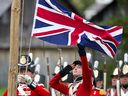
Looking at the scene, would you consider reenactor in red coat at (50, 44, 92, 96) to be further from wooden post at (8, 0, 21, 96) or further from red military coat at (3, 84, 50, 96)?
wooden post at (8, 0, 21, 96)

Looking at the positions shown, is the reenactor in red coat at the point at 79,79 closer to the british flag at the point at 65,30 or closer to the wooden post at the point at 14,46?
the british flag at the point at 65,30

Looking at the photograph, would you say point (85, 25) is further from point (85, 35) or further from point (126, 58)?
point (126, 58)

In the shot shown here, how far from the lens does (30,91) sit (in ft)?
49.2

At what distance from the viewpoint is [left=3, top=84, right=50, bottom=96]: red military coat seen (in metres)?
14.6

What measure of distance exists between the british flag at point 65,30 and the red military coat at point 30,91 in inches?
59.9

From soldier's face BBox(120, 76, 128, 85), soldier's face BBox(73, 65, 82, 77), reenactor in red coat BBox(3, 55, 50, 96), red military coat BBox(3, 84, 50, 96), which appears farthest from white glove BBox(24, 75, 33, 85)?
soldier's face BBox(120, 76, 128, 85)

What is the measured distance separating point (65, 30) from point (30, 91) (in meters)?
1.96

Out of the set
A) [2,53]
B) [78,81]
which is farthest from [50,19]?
[2,53]

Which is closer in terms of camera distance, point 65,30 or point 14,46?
point 14,46

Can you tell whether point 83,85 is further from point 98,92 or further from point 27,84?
point 98,92

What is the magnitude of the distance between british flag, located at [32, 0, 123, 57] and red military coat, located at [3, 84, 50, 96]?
59.9 inches

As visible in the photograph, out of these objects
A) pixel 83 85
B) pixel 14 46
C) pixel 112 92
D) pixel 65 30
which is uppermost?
pixel 65 30

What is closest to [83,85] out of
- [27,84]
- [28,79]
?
[28,79]

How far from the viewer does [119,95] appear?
15.7 meters
